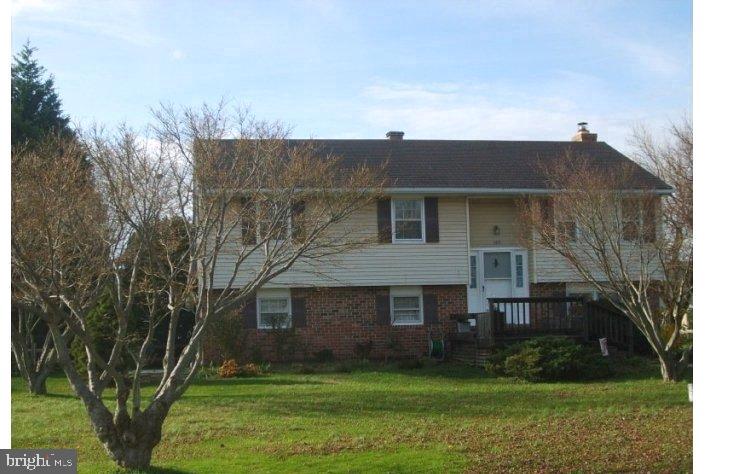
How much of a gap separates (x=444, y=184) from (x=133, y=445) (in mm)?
13505

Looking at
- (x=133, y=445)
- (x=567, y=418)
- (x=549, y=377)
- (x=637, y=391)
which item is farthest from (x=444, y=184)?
(x=133, y=445)

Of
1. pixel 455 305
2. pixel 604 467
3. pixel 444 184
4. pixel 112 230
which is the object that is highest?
pixel 444 184

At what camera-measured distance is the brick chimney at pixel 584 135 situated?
25.6 meters

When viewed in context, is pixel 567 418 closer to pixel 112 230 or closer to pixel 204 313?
pixel 204 313

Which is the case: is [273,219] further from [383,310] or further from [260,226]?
[383,310]

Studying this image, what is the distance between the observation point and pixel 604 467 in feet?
31.8

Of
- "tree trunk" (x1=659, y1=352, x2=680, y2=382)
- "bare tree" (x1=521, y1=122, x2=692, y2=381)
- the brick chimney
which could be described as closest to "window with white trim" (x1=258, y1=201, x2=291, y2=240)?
"bare tree" (x1=521, y1=122, x2=692, y2=381)

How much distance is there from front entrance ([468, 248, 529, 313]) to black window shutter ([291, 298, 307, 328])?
13.6 ft

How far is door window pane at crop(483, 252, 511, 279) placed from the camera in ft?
74.5

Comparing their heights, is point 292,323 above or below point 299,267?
below

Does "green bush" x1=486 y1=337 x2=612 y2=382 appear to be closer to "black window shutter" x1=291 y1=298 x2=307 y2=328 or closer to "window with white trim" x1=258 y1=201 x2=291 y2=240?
"black window shutter" x1=291 y1=298 x2=307 y2=328

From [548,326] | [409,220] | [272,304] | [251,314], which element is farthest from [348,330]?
[548,326]

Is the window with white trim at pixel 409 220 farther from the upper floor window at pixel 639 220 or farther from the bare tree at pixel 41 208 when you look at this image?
the bare tree at pixel 41 208

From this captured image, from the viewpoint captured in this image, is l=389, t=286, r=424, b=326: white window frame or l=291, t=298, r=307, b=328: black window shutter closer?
l=291, t=298, r=307, b=328: black window shutter
